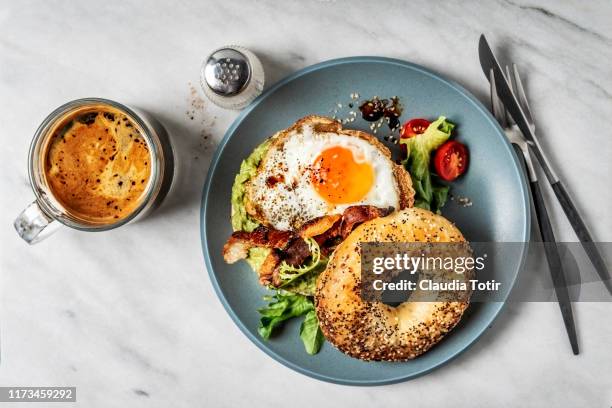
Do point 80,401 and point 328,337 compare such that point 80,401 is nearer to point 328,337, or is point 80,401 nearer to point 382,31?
point 328,337

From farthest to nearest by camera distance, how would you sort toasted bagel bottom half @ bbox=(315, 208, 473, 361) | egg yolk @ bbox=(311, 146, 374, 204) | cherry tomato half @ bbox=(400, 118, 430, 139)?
cherry tomato half @ bbox=(400, 118, 430, 139) → egg yolk @ bbox=(311, 146, 374, 204) → toasted bagel bottom half @ bbox=(315, 208, 473, 361)

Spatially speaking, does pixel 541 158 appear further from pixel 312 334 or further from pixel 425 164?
pixel 312 334

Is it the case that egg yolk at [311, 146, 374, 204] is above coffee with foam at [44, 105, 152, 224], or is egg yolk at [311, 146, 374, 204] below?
above

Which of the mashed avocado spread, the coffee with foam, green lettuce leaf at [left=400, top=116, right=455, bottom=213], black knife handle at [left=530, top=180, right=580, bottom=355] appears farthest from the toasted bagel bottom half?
the coffee with foam

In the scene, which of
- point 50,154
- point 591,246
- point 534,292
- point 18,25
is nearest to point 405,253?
point 534,292

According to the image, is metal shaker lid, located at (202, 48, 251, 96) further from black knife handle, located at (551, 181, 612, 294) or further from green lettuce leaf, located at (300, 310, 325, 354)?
black knife handle, located at (551, 181, 612, 294)

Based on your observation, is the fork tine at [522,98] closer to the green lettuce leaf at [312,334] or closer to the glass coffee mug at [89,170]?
the green lettuce leaf at [312,334]

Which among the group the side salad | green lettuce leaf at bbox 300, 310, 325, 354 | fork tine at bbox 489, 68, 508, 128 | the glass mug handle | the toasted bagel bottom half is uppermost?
fork tine at bbox 489, 68, 508, 128
